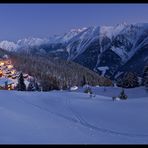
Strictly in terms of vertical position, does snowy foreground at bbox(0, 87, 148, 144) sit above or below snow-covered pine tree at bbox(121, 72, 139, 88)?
above

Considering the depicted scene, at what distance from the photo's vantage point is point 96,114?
1536 centimetres

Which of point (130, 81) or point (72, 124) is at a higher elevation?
point (72, 124)

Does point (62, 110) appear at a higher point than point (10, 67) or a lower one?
higher

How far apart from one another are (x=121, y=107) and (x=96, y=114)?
303cm

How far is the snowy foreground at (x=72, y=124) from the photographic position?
9297 mm

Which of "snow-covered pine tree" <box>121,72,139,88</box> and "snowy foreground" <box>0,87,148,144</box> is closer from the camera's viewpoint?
"snowy foreground" <box>0,87,148,144</box>

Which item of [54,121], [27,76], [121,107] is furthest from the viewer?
[27,76]

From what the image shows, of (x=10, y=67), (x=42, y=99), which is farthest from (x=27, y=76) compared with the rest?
(x=42, y=99)

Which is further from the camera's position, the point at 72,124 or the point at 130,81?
the point at 130,81

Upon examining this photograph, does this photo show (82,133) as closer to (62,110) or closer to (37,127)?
(37,127)

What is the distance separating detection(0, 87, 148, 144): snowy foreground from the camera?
9.30m

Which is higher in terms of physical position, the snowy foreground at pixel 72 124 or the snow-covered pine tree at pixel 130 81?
the snowy foreground at pixel 72 124

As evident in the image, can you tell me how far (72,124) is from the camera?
11.9 metres

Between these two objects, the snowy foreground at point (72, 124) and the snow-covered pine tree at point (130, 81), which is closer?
the snowy foreground at point (72, 124)
